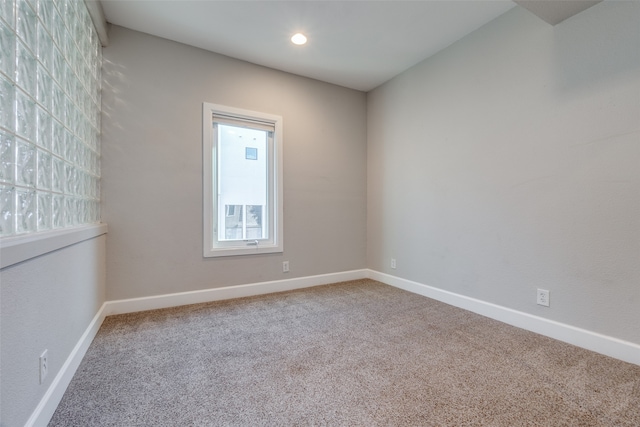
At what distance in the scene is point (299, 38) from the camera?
259cm

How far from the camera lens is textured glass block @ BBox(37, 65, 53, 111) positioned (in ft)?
4.18

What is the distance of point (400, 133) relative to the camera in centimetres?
328

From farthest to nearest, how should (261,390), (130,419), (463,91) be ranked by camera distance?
(463,91)
(261,390)
(130,419)

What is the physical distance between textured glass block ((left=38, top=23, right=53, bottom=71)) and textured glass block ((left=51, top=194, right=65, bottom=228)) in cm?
64

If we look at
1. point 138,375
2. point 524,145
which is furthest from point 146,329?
point 524,145

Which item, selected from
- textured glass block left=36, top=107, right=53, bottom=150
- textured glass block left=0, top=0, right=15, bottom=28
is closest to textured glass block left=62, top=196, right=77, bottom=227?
textured glass block left=36, top=107, right=53, bottom=150

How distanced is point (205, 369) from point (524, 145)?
2732 millimetres

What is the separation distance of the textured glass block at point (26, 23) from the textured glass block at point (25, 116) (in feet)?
0.78

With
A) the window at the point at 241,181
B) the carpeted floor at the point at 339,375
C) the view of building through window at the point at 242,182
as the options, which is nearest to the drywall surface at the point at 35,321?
the carpeted floor at the point at 339,375

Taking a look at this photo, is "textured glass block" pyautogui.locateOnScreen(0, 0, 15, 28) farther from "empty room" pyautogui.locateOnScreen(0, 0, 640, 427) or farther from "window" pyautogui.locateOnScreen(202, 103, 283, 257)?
"window" pyautogui.locateOnScreen(202, 103, 283, 257)

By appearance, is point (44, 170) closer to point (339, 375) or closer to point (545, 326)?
point (339, 375)

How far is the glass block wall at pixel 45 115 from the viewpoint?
104 cm

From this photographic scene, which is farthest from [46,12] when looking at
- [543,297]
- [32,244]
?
[543,297]

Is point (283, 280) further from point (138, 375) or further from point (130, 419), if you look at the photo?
point (130, 419)
